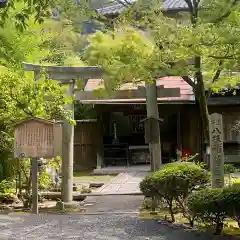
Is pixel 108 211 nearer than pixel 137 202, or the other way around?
pixel 108 211

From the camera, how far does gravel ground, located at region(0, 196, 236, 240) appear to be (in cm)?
634

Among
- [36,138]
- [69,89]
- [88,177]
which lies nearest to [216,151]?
[36,138]

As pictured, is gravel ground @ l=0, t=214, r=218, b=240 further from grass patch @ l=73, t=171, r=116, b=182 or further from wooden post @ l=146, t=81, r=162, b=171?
grass patch @ l=73, t=171, r=116, b=182

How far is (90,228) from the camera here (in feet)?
22.6

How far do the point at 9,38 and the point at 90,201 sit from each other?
7.05 m

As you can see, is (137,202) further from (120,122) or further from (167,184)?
(120,122)

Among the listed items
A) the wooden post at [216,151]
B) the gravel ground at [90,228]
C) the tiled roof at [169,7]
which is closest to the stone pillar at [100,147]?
the tiled roof at [169,7]

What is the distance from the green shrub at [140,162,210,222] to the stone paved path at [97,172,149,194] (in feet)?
12.9

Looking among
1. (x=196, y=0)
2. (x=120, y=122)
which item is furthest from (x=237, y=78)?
(x=120, y=122)

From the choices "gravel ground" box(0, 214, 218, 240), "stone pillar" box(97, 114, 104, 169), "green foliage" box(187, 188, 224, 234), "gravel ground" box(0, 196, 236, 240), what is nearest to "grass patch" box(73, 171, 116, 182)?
"stone pillar" box(97, 114, 104, 169)

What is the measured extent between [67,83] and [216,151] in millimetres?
4726

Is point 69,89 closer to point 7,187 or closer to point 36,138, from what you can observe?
point 36,138

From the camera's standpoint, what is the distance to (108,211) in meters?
9.09

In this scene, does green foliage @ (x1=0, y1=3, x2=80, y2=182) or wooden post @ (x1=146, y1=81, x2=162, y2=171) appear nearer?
green foliage @ (x1=0, y1=3, x2=80, y2=182)
